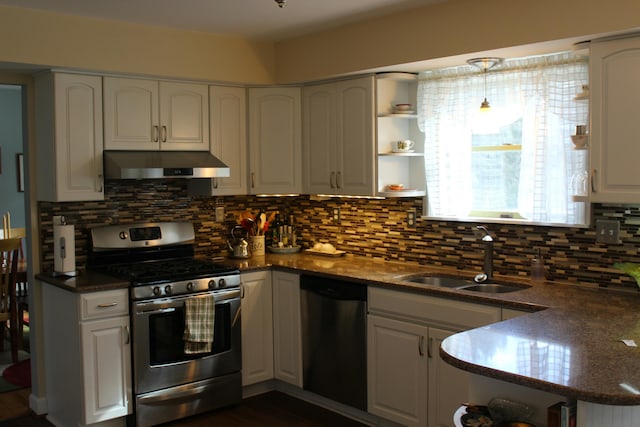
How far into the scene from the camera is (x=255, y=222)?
209 inches

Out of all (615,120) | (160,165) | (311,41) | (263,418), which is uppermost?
(311,41)

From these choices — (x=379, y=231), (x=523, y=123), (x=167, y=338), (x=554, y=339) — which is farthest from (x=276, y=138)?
(x=554, y=339)

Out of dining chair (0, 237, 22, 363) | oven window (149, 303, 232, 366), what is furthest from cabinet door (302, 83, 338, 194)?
dining chair (0, 237, 22, 363)

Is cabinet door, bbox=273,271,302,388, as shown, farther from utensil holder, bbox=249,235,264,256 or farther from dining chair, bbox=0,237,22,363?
dining chair, bbox=0,237,22,363

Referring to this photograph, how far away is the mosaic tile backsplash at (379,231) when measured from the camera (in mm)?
3730

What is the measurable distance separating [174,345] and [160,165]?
116cm

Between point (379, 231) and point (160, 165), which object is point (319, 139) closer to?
point (379, 231)

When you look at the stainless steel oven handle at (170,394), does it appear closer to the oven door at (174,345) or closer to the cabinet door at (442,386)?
the oven door at (174,345)

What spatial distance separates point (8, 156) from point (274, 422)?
5.59 m

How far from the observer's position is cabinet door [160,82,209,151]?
184 inches

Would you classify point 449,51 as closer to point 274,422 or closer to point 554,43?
point 554,43

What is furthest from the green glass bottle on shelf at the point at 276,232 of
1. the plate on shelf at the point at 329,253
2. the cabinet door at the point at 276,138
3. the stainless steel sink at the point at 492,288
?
the stainless steel sink at the point at 492,288

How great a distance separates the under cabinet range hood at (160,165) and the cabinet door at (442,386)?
1.85 metres

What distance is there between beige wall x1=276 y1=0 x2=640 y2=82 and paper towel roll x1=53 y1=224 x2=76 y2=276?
187 centimetres
